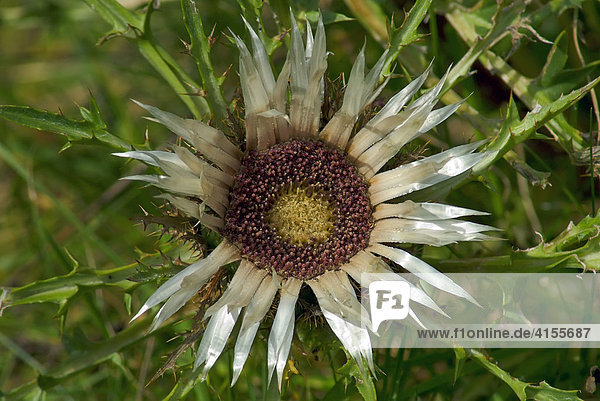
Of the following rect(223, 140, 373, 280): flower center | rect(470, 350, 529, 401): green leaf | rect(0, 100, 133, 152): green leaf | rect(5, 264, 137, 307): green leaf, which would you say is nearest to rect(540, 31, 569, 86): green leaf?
rect(223, 140, 373, 280): flower center

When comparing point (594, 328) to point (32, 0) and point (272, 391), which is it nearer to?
point (272, 391)

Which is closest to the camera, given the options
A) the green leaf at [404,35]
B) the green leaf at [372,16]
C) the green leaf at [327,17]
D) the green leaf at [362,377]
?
the green leaf at [362,377]

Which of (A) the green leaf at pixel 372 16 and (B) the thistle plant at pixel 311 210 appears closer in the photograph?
(B) the thistle plant at pixel 311 210

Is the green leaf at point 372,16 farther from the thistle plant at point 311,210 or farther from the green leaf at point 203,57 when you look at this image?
the green leaf at point 203,57

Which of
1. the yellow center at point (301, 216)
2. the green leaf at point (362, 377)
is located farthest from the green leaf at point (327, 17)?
the green leaf at point (362, 377)

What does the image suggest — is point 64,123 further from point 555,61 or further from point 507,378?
point 555,61

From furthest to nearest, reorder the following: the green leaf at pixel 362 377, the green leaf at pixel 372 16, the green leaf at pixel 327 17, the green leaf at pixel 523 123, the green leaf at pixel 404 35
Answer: the green leaf at pixel 372 16 < the green leaf at pixel 327 17 < the green leaf at pixel 404 35 < the green leaf at pixel 523 123 < the green leaf at pixel 362 377

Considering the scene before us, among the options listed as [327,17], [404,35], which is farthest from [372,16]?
[404,35]

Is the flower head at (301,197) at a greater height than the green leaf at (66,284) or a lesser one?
greater
